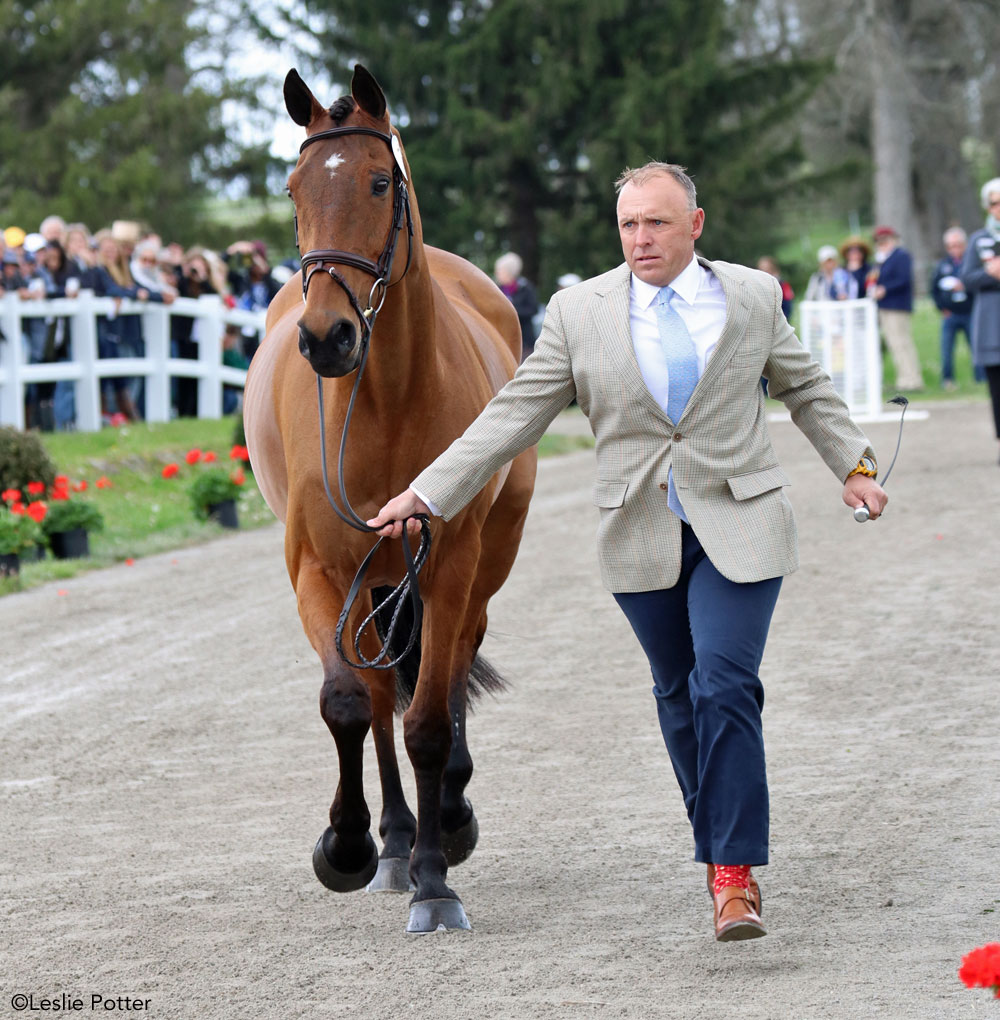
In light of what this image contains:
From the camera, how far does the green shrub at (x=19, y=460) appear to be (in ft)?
37.0

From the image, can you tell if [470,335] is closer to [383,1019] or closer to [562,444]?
[383,1019]

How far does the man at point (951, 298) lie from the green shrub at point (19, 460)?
7.59 m

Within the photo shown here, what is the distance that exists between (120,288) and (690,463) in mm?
12237

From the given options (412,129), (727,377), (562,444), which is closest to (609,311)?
(727,377)

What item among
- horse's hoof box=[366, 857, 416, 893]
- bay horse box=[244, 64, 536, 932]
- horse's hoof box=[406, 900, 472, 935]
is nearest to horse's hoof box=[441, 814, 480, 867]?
bay horse box=[244, 64, 536, 932]

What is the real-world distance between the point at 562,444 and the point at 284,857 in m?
12.4

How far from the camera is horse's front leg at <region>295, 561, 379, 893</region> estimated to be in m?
4.54

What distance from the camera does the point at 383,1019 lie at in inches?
141

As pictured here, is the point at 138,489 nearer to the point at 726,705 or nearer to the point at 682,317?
the point at 682,317

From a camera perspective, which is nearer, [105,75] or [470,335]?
[470,335]

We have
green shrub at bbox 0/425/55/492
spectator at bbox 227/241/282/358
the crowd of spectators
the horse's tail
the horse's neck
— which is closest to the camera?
the horse's neck

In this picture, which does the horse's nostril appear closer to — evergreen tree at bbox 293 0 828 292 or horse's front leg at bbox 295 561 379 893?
horse's front leg at bbox 295 561 379 893

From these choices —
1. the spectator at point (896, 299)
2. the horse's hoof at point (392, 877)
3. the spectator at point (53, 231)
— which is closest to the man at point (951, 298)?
the spectator at point (896, 299)

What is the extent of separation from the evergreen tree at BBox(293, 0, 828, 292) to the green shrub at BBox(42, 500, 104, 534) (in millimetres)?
14675
